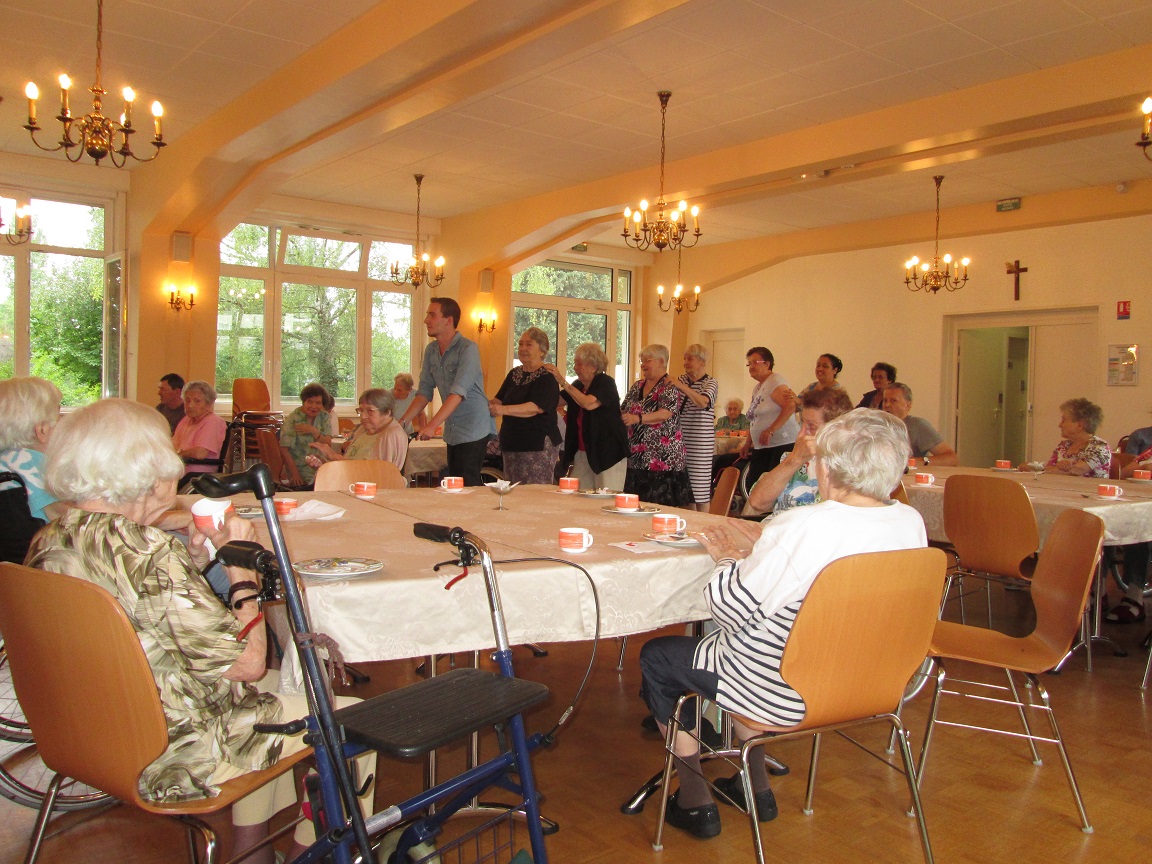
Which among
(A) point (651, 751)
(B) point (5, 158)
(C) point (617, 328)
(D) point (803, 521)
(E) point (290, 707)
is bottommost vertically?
(A) point (651, 751)

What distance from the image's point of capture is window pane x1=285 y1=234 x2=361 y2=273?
11.1m

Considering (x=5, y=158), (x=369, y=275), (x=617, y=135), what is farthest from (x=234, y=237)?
(x=617, y=135)

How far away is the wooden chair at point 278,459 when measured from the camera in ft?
19.9

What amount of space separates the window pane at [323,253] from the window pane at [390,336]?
0.54 m

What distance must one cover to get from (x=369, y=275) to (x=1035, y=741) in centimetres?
1017

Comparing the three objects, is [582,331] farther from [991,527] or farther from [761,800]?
[761,800]

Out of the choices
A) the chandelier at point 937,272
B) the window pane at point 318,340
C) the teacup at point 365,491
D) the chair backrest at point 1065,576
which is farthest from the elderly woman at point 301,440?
the chandelier at point 937,272

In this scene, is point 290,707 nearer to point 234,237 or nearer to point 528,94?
point 528,94

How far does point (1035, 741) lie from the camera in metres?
2.93

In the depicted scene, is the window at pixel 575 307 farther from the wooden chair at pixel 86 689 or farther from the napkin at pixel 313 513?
the wooden chair at pixel 86 689

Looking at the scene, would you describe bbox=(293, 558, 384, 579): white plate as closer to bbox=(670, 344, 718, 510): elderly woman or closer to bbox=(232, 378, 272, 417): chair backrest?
bbox=(670, 344, 718, 510): elderly woman

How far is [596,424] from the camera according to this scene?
5.27 m

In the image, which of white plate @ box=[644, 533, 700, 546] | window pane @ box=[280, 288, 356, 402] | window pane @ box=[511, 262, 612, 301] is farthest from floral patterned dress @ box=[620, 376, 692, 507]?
window pane @ box=[511, 262, 612, 301]

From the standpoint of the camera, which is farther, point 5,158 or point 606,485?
point 5,158
